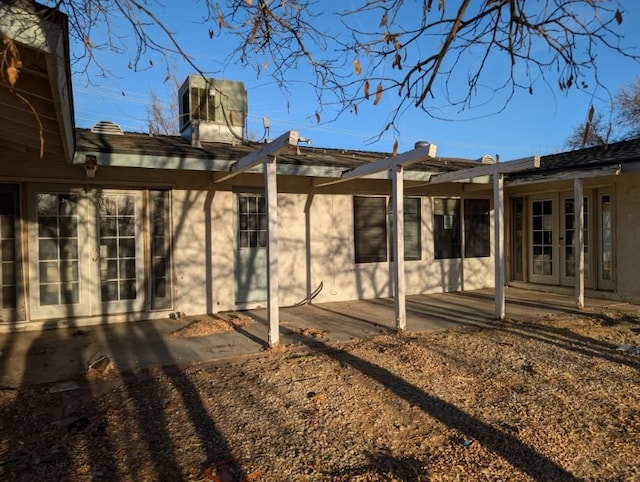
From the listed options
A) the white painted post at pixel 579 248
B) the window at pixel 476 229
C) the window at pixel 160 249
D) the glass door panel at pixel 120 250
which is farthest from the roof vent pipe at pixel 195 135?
the white painted post at pixel 579 248

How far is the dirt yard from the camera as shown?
9.71ft

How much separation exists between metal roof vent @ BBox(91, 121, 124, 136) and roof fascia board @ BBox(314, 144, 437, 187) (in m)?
4.25

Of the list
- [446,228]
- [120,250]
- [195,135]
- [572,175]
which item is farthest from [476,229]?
[120,250]

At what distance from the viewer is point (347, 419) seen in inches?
146

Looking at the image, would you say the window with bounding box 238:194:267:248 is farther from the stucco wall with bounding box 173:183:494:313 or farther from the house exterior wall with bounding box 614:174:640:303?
the house exterior wall with bounding box 614:174:640:303

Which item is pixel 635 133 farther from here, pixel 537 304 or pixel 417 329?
pixel 417 329

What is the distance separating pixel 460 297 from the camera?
973cm

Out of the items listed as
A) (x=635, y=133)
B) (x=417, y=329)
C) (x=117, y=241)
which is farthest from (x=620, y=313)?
(x=635, y=133)

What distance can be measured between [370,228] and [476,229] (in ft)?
9.66

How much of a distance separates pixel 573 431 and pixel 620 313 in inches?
205

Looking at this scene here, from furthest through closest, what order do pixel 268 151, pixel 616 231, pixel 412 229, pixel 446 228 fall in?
pixel 446 228, pixel 412 229, pixel 616 231, pixel 268 151

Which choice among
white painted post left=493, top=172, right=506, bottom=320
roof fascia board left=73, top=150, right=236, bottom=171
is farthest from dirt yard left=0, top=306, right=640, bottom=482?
roof fascia board left=73, top=150, right=236, bottom=171

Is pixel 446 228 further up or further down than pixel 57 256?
further up

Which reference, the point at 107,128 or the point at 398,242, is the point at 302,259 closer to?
the point at 398,242
